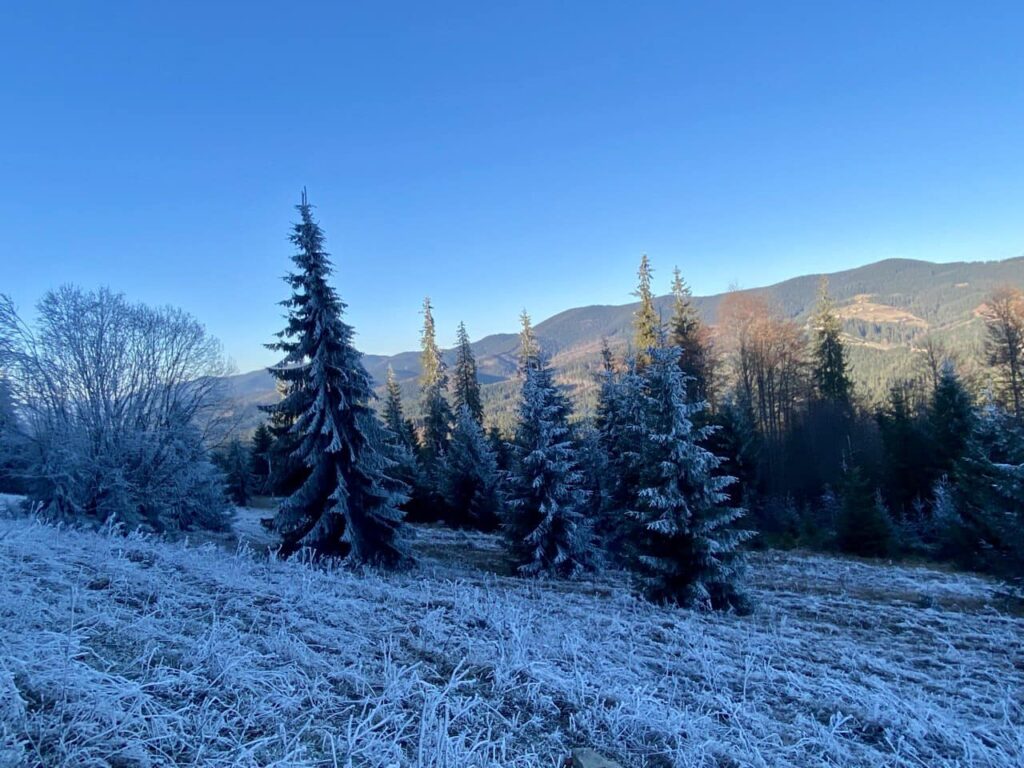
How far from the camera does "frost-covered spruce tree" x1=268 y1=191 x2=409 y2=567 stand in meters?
13.8

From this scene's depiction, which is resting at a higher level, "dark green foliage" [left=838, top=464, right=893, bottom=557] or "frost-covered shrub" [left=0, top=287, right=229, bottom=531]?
"frost-covered shrub" [left=0, top=287, right=229, bottom=531]

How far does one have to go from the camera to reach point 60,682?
2828 millimetres

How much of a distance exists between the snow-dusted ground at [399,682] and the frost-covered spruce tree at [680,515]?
359 centimetres

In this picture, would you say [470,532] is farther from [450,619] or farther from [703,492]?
[450,619]

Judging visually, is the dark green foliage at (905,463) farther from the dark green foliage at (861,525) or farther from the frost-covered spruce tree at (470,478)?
the frost-covered spruce tree at (470,478)

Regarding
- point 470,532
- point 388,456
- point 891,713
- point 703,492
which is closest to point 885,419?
point 470,532

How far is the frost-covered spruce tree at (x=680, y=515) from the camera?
1090 centimetres

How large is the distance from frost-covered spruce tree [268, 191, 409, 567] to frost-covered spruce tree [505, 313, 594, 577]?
4285 mm

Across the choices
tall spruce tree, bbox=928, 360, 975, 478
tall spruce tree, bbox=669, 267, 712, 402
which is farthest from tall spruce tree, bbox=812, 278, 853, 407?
tall spruce tree, bbox=669, 267, 712, 402

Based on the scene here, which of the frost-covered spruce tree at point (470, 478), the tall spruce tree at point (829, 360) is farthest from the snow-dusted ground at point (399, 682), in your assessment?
the tall spruce tree at point (829, 360)

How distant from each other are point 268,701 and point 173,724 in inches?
20.0

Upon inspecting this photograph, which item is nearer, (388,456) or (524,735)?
(524,735)

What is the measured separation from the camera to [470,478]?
29.5m

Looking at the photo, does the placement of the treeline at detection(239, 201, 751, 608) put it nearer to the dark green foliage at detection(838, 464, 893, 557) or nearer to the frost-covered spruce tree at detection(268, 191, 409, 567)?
the frost-covered spruce tree at detection(268, 191, 409, 567)
